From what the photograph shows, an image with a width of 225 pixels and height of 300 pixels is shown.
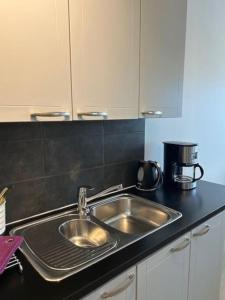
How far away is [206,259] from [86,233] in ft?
2.40

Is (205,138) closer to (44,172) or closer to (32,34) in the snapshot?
(44,172)

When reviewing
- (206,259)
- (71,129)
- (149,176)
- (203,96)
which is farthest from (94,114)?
(203,96)

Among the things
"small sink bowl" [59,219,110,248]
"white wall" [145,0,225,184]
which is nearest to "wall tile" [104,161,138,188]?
"white wall" [145,0,225,184]

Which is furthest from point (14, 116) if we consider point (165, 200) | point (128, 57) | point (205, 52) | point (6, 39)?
point (205, 52)

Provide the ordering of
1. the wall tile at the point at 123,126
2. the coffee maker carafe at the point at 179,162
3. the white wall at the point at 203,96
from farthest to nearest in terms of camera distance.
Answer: the white wall at the point at 203,96 < the coffee maker carafe at the point at 179,162 < the wall tile at the point at 123,126

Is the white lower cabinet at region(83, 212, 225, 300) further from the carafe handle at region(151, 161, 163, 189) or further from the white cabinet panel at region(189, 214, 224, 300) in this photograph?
the carafe handle at region(151, 161, 163, 189)

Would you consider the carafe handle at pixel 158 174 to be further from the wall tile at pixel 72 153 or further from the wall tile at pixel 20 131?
the wall tile at pixel 20 131

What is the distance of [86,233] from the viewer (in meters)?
1.27

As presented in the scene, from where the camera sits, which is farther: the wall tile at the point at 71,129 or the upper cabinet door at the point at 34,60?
the wall tile at the point at 71,129

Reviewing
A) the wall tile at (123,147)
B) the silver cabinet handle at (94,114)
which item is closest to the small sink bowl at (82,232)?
the wall tile at (123,147)

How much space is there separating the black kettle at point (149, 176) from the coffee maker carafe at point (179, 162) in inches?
6.0

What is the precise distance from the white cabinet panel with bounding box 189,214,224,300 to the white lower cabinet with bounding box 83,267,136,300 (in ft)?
1.48

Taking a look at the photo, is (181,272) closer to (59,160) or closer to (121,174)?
(121,174)

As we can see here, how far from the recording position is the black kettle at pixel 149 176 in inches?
64.2
